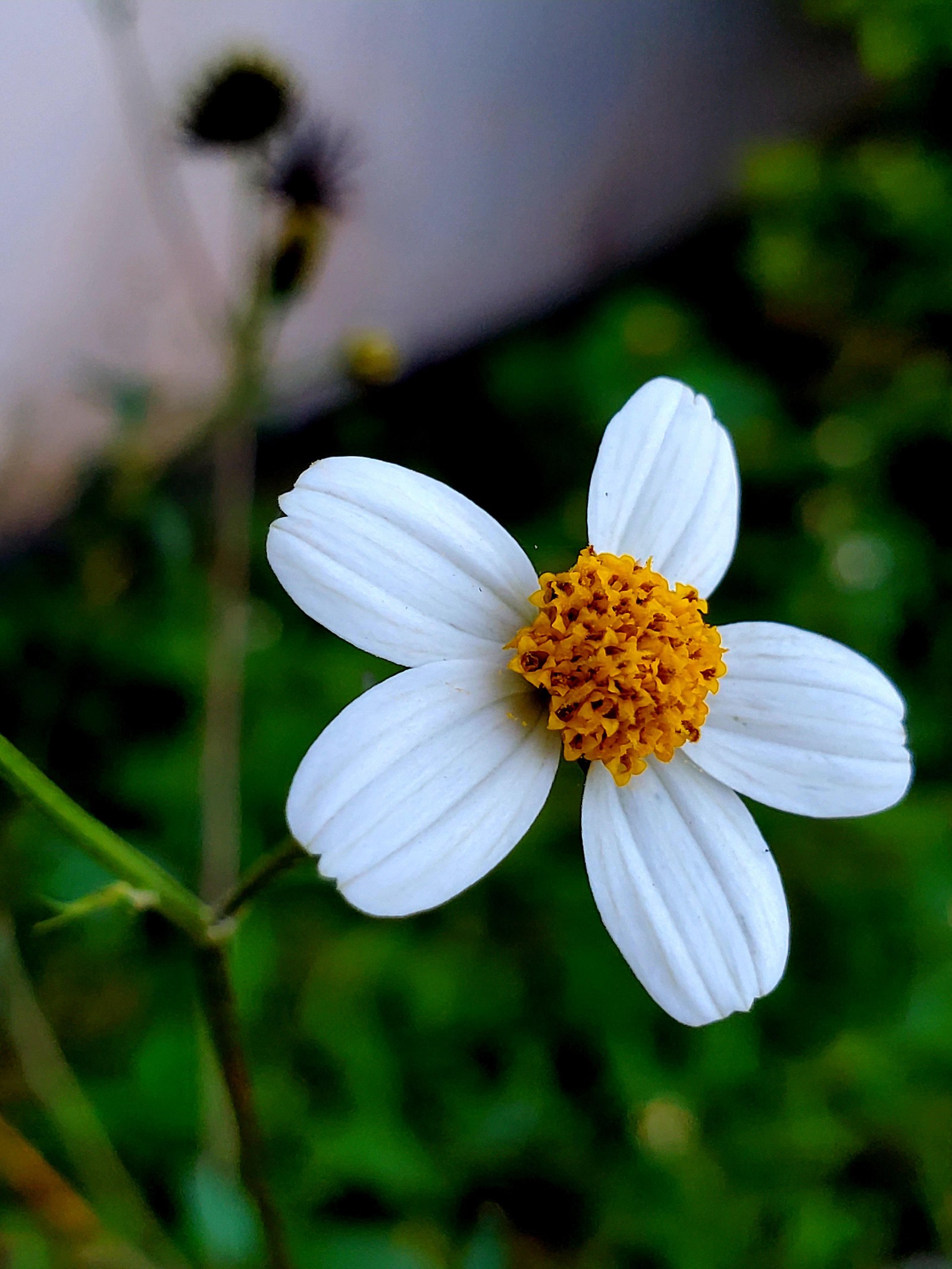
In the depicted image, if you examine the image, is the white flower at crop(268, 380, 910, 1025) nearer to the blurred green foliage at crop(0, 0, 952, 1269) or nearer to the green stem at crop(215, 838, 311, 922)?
the green stem at crop(215, 838, 311, 922)

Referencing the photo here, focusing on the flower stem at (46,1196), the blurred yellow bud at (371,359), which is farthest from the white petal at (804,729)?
the flower stem at (46,1196)

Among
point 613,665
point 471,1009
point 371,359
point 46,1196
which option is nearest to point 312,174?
point 371,359

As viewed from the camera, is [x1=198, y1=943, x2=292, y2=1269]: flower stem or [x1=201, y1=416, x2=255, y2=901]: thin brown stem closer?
[x1=198, y1=943, x2=292, y2=1269]: flower stem

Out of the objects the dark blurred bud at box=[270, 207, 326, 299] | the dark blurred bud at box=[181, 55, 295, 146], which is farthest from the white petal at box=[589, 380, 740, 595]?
the dark blurred bud at box=[181, 55, 295, 146]

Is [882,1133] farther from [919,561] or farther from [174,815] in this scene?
[174,815]

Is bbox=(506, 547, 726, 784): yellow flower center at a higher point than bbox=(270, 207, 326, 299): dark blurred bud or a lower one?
lower

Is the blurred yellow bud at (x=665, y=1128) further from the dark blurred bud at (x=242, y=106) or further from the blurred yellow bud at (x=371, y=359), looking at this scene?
the dark blurred bud at (x=242, y=106)
